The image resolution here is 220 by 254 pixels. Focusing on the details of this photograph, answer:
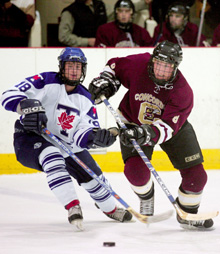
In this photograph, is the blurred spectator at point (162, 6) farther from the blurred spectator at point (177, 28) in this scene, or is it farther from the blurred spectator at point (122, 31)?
the blurred spectator at point (122, 31)

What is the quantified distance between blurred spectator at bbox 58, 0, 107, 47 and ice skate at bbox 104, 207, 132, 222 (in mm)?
2224

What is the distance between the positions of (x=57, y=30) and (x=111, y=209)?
279 cm

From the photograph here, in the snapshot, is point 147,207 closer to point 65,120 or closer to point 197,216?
point 197,216

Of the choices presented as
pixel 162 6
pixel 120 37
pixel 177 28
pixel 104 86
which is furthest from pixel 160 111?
pixel 162 6

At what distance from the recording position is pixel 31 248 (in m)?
2.89

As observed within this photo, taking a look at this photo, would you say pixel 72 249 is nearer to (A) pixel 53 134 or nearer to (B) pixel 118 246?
(B) pixel 118 246

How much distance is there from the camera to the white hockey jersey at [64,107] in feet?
11.2

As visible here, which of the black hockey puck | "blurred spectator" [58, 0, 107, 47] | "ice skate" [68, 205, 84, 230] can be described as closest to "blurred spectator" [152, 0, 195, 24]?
"blurred spectator" [58, 0, 107, 47]

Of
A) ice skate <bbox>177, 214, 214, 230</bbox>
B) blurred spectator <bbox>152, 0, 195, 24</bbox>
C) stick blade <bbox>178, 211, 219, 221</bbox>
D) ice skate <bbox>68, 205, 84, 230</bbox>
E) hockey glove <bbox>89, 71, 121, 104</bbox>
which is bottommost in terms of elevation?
ice skate <bbox>177, 214, 214, 230</bbox>

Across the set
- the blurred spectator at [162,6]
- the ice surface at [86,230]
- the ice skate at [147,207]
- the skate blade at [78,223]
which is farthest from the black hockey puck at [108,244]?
the blurred spectator at [162,6]

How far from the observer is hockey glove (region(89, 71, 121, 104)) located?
11.5ft

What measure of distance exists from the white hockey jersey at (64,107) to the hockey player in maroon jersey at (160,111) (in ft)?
0.35

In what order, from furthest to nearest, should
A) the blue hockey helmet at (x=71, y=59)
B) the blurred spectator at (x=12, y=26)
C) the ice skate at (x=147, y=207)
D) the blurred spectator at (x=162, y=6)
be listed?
the blurred spectator at (x=162, y=6), the blurred spectator at (x=12, y=26), the ice skate at (x=147, y=207), the blue hockey helmet at (x=71, y=59)

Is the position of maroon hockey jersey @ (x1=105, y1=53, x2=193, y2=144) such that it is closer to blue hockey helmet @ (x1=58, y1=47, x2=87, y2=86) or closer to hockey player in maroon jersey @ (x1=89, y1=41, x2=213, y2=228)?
hockey player in maroon jersey @ (x1=89, y1=41, x2=213, y2=228)
